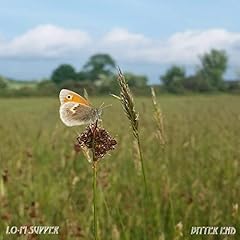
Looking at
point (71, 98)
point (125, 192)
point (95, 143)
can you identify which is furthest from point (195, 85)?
point (95, 143)

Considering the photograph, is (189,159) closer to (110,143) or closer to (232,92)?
(110,143)

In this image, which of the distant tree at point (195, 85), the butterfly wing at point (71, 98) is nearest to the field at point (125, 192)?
the butterfly wing at point (71, 98)

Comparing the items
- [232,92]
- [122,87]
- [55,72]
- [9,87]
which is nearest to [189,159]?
[122,87]

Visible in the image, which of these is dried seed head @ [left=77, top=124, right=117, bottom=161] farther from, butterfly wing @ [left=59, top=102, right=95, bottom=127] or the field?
the field

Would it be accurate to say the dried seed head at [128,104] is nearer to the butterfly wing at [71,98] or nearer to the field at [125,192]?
the butterfly wing at [71,98]

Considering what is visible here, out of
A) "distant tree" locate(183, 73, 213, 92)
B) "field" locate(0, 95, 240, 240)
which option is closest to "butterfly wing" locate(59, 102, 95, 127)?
"field" locate(0, 95, 240, 240)

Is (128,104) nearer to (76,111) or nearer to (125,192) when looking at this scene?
(76,111)

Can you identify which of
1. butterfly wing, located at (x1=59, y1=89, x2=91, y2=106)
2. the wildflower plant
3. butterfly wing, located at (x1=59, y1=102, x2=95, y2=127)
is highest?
butterfly wing, located at (x1=59, y1=89, x2=91, y2=106)
